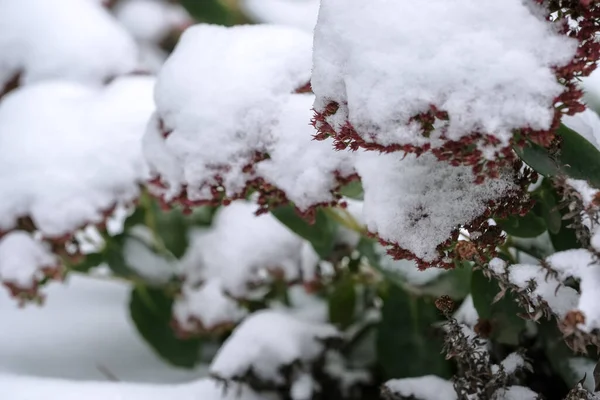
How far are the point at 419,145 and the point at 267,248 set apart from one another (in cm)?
55

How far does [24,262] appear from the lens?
38.3 inches

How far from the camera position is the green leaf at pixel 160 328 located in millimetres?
1148

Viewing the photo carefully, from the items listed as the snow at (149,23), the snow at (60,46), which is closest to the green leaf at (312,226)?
the snow at (60,46)

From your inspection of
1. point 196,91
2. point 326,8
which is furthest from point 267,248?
point 326,8

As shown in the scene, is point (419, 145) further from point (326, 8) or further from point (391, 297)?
point (391, 297)

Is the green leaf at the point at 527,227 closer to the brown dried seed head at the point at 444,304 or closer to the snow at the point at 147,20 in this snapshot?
the brown dried seed head at the point at 444,304

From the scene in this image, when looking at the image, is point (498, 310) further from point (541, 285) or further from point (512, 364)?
point (541, 285)

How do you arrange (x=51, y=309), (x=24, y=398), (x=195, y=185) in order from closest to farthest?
(x=195, y=185)
(x=24, y=398)
(x=51, y=309)

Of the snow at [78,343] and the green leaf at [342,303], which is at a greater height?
the green leaf at [342,303]

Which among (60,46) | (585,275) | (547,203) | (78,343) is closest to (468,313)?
(547,203)

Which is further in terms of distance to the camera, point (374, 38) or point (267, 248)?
point (267, 248)

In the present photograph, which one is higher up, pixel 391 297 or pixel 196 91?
pixel 196 91

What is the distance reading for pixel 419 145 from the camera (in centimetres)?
54

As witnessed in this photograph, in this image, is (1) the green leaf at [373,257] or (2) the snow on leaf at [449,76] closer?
(2) the snow on leaf at [449,76]
